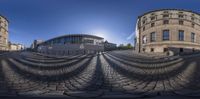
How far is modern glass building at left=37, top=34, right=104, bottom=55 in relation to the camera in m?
2.45

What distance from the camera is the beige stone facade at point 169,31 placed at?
2.53m

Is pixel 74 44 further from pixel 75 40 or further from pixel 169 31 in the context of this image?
pixel 169 31

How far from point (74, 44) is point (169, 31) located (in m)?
1.43

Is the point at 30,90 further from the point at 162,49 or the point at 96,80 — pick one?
the point at 162,49

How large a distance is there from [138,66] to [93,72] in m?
1.00

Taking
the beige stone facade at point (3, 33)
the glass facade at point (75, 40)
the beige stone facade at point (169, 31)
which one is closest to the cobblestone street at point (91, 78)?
the beige stone facade at point (3, 33)

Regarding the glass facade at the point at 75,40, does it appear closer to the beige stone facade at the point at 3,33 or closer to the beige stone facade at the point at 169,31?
the beige stone facade at the point at 3,33

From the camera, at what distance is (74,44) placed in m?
2.47

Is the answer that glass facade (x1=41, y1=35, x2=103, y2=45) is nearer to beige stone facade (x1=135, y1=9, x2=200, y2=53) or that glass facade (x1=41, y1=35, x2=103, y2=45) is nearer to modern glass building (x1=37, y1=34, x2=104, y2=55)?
modern glass building (x1=37, y1=34, x2=104, y2=55)

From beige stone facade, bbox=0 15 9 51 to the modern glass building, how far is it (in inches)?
20.1

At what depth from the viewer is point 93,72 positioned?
3.51 m

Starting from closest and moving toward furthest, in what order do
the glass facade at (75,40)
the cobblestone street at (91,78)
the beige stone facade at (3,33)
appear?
the glass facade at (75,40) < the beige stone facade at (3,33) < the cobblestone street at (91,78)

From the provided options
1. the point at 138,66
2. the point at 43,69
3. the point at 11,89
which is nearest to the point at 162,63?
the point at 138,66

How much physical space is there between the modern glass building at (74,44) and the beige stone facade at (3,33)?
0.51 meters
